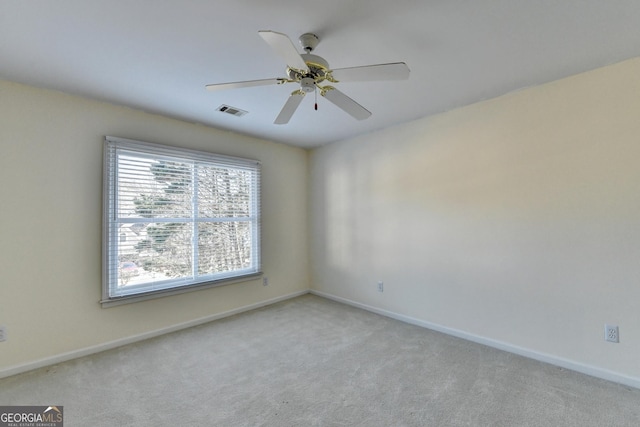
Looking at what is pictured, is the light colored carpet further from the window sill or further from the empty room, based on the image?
the window sill

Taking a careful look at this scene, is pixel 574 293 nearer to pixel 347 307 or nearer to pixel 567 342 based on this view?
pixel 567 342

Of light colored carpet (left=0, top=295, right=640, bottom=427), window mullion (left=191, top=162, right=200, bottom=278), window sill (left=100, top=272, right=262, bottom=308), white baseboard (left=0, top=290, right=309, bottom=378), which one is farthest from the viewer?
window mullion (left=191, top=162, right=200, bottom=278)

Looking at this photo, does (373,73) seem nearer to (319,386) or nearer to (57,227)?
(319,386)

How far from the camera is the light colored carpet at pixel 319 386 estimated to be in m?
1.76

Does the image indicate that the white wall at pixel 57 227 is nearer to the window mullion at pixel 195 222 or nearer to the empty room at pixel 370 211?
the empty room at pixel 370 211

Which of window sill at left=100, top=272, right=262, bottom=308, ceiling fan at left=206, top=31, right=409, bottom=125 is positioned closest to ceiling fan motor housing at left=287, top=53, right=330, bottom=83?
ceiling fan at left=206, top=31, right=409, bottom=125

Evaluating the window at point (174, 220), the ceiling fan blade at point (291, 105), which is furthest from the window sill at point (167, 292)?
the ceiling fan blade at point (291, 105)

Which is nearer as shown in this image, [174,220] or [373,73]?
[373,73]

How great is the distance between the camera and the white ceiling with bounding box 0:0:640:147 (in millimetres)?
1538

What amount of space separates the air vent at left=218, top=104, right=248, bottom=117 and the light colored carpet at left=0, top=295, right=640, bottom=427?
244 centimetres

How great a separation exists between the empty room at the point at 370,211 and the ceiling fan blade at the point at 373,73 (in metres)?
0.02

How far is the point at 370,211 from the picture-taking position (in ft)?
12.3

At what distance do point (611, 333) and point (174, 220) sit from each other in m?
4.14

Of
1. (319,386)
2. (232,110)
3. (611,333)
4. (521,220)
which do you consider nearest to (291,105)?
(232,110)
